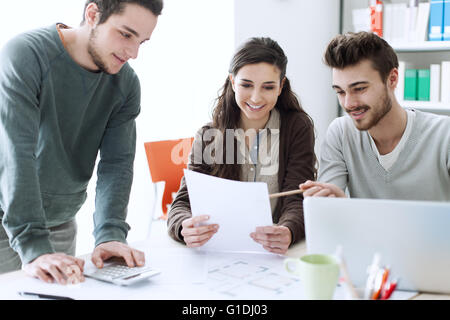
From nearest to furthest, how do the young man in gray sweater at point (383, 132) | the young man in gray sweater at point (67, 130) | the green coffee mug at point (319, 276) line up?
1. the green coffee mug at point (319, 276)
2. the young man in gray sweater at point (67, 130)
3. the young man in gray sweater at point (383, 132)

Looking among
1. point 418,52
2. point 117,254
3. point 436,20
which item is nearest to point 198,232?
point 117,254

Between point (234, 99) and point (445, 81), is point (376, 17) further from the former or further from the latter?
point (234, 99)

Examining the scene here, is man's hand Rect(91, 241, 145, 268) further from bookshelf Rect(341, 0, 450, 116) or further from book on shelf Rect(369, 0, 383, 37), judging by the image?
A: book on shelf Rect(369, 0, 383, 37)

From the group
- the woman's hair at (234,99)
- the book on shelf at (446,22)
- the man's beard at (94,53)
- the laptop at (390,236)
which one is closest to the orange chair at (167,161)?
the woman's hair at (234,99)

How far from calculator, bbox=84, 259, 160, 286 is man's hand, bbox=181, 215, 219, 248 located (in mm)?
171

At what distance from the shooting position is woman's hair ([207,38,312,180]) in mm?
1710

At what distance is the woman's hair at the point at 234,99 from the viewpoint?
5.61 ft

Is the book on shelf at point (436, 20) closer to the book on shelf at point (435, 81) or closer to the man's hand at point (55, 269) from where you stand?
the book on shelf at point (435, 81)

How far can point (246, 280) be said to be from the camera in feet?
3.75

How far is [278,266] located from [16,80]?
83 centimetres

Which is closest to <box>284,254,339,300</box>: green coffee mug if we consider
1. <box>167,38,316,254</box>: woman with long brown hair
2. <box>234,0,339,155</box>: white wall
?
<box>167,38,316,254</box>: woman with long brown hair

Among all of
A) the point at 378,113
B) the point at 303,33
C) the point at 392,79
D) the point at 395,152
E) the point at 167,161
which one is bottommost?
the point at 167,161

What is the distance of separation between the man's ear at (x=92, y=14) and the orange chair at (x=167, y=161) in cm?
91

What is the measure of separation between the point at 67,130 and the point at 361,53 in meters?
0.96
